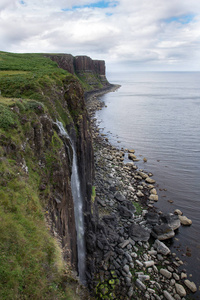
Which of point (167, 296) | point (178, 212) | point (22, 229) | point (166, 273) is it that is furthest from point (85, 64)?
point (22, 229)

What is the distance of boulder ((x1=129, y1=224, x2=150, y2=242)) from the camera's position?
2352cm

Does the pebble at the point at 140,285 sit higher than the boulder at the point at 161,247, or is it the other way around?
the boulder at the point at 161,247

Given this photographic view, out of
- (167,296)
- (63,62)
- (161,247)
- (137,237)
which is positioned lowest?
(167,296)

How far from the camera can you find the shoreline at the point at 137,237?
1831 cm

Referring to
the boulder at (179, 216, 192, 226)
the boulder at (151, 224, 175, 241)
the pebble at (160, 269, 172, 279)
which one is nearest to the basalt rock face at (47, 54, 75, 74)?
the boulder at (179, 216, 192, 226)

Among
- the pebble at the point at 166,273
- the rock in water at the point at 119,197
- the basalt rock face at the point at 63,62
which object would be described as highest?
the basalt rock face at the point at 63,62

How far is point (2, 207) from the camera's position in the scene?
8.91 meters

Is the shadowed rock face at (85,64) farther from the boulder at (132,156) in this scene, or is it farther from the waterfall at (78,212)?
the waterfall at (78,212)

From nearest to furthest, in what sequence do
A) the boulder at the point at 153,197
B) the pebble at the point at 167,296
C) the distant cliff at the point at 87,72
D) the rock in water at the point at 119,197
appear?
the pebble at the point at 167,296 < the rock in water at the point at 119,197 < the boulder at the point at 153,197 < the distant cliff at the point at 87,72

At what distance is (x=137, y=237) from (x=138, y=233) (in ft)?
1.75

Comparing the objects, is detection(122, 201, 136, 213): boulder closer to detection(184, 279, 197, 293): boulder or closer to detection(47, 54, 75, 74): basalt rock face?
detection(184, 279, 197, 293): boulder

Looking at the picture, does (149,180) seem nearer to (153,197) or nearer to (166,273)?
(153,197)

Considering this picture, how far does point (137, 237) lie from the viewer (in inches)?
930

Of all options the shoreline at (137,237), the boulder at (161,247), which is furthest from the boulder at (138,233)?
the boulder at (161,247)
